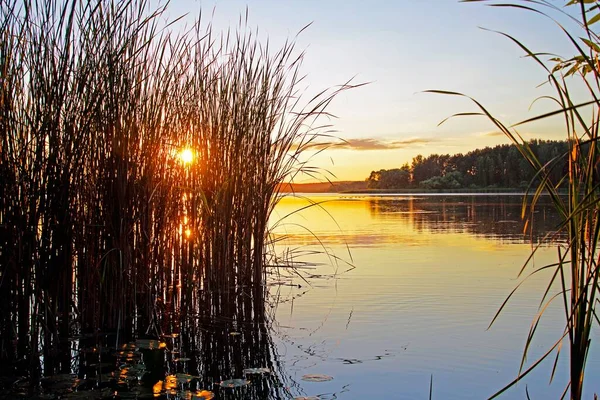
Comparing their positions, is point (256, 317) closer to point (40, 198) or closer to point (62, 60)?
point (40, 198)

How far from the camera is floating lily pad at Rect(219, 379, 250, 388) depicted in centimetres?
213

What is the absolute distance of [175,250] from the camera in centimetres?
352

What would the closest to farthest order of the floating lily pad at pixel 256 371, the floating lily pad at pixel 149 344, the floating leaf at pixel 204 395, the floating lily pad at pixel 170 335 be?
the floating leaf at pixel 204 395
the floating lily pad at pixel 256 371
the floating lily pad at pixel 149 344
the floating lily pad at pixel 170 335

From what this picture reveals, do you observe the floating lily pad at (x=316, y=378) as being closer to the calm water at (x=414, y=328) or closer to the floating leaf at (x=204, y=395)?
the calm water at (x=414, y=328)

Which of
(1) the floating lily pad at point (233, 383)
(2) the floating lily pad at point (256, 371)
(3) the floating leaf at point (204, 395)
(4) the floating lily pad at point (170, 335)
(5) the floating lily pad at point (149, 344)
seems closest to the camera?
(3) the floating leaf at point (204, 395)

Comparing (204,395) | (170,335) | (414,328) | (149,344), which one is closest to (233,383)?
(204,395)

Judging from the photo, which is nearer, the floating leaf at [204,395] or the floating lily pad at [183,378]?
the floating leaf at [204,395]

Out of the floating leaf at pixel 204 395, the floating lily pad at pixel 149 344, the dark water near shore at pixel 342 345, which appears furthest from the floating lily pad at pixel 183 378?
the floating lily pad at pixel 149 344

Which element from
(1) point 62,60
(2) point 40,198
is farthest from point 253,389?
(1) point 62,60

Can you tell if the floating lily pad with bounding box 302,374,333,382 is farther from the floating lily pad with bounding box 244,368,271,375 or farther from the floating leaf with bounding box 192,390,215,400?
the floating leaf with bounding box 192,390,215,400

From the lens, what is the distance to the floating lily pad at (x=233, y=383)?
2129 millimetres

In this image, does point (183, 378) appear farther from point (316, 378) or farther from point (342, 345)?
point (342, 345)

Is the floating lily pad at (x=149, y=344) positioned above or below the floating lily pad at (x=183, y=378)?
above

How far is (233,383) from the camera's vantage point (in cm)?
215
